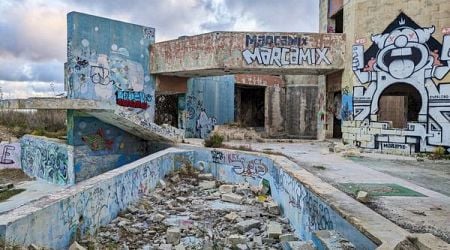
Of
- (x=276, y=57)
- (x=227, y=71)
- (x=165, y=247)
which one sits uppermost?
(x=276, y=57)

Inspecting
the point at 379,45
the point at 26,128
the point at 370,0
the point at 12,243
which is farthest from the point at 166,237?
the point at 26,128

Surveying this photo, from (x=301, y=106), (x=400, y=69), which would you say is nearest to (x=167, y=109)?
(x=301, y=106)

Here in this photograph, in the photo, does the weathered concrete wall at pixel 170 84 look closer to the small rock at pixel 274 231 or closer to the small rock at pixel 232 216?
the small rock at pixel 232 216

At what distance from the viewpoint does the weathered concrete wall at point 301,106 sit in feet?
75.2

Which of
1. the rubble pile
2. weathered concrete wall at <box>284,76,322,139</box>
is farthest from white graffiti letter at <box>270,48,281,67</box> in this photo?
weathered concrete wall at <box>284,76,322,139</box>

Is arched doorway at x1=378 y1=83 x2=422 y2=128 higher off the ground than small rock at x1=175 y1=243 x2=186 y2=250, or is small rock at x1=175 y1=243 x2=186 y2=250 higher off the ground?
arched doorway at x1=378 y1=83 x2=422 y2=128

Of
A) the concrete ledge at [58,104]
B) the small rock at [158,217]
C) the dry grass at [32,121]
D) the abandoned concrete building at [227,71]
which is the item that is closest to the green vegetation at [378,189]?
the abandoned concrete building at [227,71]

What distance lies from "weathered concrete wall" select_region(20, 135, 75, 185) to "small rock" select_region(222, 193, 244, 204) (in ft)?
24.1

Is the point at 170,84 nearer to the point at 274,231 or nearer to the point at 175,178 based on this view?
the point at 175,178

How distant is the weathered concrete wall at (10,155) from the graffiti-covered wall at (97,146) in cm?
657

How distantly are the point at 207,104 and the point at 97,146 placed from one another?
7.13m

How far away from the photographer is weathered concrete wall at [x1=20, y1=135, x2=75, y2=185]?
588 inches

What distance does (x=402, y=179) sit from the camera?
7781 mm

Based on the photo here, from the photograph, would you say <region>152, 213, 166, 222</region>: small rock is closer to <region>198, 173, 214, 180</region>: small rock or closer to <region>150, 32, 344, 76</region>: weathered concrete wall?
<region>198, 173, 214, 180</region>: small rock
